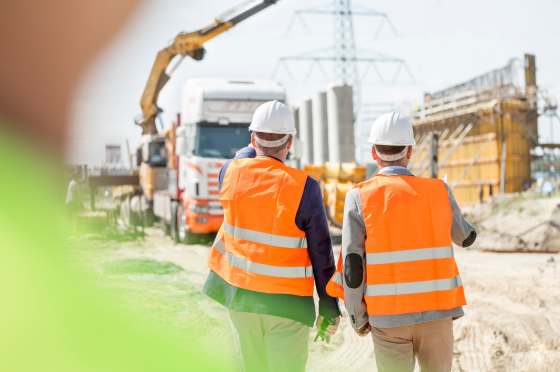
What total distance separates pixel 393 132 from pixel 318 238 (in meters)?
0.72

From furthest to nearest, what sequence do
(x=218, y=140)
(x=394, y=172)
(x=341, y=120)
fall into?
1. (x=341, y=120)
2. (x=218, y=140)
3. (x=394, y=172)

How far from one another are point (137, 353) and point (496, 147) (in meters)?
21.4

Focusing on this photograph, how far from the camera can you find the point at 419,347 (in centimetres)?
251

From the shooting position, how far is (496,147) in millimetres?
21781

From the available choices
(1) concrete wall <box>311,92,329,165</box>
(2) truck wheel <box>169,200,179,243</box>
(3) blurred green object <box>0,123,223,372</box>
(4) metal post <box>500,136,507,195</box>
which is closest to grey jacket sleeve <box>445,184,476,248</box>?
(3) blurred green object <box>0,123,223,372</box>

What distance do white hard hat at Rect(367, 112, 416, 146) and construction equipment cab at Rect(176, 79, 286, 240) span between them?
853cm

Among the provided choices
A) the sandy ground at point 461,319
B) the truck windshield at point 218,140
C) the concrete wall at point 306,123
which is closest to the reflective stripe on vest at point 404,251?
the sandy ground at point 461,319

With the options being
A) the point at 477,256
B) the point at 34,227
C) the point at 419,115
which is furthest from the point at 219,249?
the point at 419,115

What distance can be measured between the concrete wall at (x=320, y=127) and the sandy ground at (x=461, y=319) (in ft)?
31.4

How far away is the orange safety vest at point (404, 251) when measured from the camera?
98.0 inches

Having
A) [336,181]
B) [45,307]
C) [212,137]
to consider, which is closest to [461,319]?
[45,307]

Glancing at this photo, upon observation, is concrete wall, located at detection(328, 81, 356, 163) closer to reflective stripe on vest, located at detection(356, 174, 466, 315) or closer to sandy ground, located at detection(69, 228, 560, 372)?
sandy ground, located at detection(69, 228, 560, 372)

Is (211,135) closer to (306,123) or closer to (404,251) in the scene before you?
(306,123)

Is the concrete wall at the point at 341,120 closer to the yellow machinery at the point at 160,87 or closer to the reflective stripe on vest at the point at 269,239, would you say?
the yellow machinery at the point at 160,87
